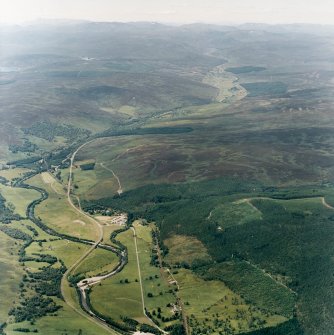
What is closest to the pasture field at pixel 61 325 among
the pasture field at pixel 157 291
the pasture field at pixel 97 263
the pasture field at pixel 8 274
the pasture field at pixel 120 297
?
the pasture field at pixel 8 274

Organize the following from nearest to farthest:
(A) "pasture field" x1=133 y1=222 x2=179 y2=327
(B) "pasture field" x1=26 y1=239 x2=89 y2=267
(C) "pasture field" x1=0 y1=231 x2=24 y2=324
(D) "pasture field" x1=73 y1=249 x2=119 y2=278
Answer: (A) "pasture field" x1=133 y1=222 x2=179 y2=327
(C) "pasture field" x1=0 y1=231 x2=24 y2=324
(D) "pasture field" x1=73 y1=249 x2=119 y2=278
(B) "pasture field" x1=26 y1=239 x2=89 y2=267

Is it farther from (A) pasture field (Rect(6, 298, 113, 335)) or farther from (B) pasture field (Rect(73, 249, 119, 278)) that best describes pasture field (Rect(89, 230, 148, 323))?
(A) pasture field (Rect(6, 298, 113, 335))

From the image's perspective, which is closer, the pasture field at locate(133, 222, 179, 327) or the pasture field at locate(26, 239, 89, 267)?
the pasture field at locate(133, 222, 179, 327)

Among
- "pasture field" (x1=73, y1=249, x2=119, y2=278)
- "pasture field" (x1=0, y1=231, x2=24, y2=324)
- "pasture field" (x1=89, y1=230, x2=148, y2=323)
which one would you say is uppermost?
"pasture field" (x1=0, y1=231, x2=24, y2=324)

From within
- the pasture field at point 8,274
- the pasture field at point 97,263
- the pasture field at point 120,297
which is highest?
the pasture field at point 8,274

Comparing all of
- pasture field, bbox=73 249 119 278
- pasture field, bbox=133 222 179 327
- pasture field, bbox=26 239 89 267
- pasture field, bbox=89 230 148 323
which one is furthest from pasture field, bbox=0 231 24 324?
pasture field, bbox=133 222 179 327

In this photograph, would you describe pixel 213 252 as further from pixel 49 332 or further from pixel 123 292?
pixel 49 332

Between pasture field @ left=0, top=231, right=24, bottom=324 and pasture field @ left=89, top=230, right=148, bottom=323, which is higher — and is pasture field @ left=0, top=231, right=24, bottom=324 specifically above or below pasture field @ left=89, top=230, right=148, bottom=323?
above

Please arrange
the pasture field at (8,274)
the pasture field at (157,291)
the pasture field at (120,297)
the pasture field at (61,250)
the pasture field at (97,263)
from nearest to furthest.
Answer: the pasture field at (157,291) → the pasture field at (8,274) → the pasture field at (120,297) → the pasture field at (97,263) → the pasture field at (61,250)

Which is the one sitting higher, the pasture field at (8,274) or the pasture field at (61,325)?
the pasture field at (8,274)

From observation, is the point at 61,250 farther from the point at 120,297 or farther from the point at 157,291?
the point at 157,291

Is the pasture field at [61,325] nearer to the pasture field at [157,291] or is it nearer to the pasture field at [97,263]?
the pasture field at [157,291]
